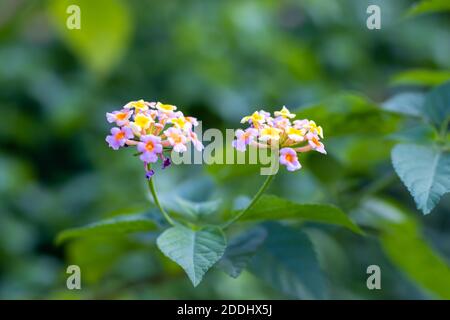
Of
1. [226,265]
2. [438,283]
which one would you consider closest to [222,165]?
[226,265]

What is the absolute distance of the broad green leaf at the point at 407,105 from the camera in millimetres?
882

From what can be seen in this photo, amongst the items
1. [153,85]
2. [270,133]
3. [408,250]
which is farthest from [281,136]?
→ [153,85]

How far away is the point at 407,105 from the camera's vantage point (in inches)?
35.2

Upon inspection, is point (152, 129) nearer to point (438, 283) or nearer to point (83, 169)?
point (438, 283)

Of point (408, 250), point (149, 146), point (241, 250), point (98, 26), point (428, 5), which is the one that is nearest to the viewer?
point (149, 146)

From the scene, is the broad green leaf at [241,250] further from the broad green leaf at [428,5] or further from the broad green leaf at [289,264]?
the broad green leaf at [428,5]

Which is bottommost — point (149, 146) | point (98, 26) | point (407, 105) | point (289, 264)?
point (289, 264)

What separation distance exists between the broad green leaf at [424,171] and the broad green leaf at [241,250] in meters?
0.20

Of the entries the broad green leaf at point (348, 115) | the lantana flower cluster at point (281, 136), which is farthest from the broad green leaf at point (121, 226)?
the broad green leaf at point (348, 115)

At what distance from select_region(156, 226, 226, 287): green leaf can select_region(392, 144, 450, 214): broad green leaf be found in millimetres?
217

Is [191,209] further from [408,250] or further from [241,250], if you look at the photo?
[408,250]

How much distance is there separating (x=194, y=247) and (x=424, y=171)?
0.28 m

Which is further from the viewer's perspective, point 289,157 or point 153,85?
point 153,85
